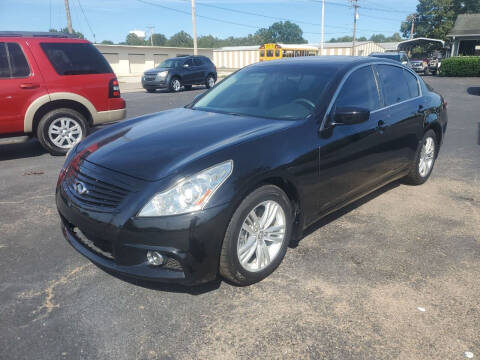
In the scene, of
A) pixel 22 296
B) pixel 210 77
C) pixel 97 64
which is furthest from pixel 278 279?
pixel 210 77

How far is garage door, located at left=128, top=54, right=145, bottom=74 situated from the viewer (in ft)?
151

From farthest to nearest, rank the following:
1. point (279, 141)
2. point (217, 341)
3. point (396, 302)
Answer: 1. point (279, 141)
2. point (396, 302)
3. point (217, 341)

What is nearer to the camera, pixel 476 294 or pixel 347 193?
pixel 476 294

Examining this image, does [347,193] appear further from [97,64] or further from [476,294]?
[97,64]

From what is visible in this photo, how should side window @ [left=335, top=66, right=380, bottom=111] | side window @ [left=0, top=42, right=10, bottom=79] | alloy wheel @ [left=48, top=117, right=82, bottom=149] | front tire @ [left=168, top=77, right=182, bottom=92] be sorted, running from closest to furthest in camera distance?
side window @ [left=335, top=66, right=380, bottom=111]
side window @ [left=0, top=42, right=10, bottom=79]
alloy wheel @ [left=48, top=117, right=82, bottom=149]
front tire @ [left=168, top=77, right=182, bottom=92]

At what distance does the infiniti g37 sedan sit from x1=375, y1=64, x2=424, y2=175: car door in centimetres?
2

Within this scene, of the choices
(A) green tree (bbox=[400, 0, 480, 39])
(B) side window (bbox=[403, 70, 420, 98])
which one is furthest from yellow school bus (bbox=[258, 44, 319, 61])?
(B) side window (bbox=[403, 70, 420, 98])

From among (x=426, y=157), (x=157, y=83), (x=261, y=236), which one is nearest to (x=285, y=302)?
(x=261, y=236)

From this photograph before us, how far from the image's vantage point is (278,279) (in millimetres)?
3027

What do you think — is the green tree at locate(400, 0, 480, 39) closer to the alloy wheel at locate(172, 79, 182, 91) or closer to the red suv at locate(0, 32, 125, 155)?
the alloy wheel at locate(172, 79, 182, 91)

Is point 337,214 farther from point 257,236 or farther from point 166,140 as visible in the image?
point 166,140

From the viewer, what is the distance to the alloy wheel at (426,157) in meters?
5.07

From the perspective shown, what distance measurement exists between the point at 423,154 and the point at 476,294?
104 inches

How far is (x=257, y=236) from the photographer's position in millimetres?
2867
